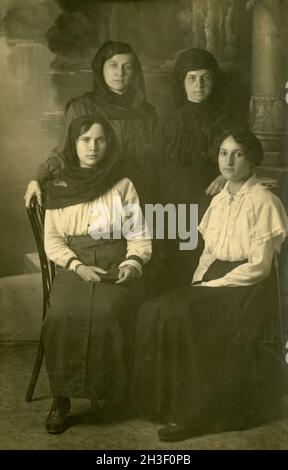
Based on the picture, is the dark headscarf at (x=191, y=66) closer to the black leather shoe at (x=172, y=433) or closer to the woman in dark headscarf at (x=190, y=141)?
the woman in dark headscarf at (x=190, y=141)

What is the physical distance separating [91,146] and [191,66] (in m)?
0.63

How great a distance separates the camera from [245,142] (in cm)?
350

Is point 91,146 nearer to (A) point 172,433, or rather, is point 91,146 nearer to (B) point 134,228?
(B) point 134,228

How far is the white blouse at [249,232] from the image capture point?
3.48m

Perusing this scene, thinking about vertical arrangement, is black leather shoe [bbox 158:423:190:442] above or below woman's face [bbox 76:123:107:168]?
below

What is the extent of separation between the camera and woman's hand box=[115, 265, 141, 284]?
11.5 ft

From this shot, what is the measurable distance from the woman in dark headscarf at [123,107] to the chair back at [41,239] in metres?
0.08

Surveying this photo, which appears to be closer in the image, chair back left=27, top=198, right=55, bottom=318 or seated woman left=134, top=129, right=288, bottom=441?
seated woman left=134, top=129, right=288, bottom=441

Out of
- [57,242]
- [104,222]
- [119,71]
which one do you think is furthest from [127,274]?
[119,71]

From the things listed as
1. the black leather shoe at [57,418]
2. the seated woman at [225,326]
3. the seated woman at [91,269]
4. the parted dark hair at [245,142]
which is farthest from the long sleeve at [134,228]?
the black leather shoe at [57,418]

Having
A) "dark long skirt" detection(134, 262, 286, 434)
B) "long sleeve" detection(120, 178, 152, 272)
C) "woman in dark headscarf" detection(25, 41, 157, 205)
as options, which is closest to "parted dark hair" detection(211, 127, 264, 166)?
"woman in dark headscarf" detection(25, 41, 157, 205)

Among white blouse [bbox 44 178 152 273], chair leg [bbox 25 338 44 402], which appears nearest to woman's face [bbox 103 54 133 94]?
white blouse [bbox 44 178 152 273]

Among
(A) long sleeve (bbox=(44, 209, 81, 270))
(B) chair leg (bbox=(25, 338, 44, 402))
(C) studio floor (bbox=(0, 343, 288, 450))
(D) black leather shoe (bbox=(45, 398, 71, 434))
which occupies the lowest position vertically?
(C) studio floor (bbox=(0, 343, 288, 450))

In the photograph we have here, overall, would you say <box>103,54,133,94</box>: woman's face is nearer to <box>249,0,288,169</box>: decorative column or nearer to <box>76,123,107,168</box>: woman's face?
<box>76,123,107,168</box>: woman's face
